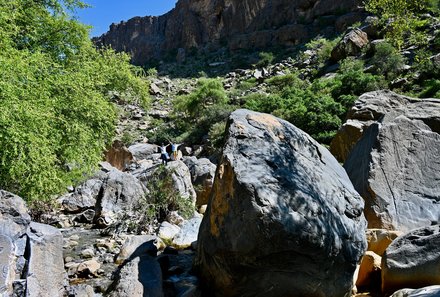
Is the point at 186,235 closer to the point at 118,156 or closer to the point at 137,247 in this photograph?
the point at 137,247

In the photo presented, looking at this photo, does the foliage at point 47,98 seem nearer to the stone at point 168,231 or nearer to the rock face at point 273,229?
the stone at point 168,231

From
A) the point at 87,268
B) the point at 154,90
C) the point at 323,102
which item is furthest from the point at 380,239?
the point at 154,90

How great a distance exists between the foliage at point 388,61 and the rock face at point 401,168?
16363 millimetres

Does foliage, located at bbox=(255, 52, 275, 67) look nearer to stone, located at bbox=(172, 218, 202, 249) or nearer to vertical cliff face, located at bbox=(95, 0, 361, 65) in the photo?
vertical cliff face, located at bbox=(95, 0, 361, 65)

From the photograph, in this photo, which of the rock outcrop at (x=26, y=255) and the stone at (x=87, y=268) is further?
the stone at (x=87, y=268)

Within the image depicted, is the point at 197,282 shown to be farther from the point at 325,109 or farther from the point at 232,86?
the point at 232,86

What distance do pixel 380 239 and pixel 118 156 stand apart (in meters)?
21.0

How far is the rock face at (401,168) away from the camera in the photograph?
22.6 ft

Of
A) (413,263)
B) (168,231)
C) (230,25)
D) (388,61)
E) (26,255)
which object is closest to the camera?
(26,255)

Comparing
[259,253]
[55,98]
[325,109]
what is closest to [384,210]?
[259,253]

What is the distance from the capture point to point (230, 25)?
6519cm

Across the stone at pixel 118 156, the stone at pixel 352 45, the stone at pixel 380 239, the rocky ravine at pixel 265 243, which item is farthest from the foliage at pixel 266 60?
the stone at pixel 380 239

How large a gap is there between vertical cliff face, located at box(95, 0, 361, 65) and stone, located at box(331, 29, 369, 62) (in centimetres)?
1646

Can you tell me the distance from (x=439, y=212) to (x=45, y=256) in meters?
6.21
